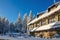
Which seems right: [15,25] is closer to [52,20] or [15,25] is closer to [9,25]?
[9,25]

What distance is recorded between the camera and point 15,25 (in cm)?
10350

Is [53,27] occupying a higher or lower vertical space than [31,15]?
lower

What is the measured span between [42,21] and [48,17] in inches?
193

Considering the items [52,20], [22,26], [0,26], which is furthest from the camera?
[22,26]

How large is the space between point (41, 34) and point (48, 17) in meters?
3.88

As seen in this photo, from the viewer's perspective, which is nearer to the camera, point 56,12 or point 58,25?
point 58,25

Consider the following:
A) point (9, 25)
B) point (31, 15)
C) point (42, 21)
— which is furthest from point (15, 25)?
point (42, 21)

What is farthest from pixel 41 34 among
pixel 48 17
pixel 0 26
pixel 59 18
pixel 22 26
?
pixel 22 26

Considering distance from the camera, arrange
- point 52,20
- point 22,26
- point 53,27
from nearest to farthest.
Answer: point 53,27 < point 52,20 < point 22,26

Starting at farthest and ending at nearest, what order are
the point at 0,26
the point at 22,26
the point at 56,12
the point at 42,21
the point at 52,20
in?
the point at 22,26
the point at 0,26
the point at 42,21
the point at 52,20
the point at 56,12

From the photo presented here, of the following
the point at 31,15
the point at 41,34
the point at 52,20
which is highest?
the point at 31,15

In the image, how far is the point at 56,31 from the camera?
24.9 metres

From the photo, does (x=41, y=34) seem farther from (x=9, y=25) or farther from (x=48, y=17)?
(x=9, y=25)

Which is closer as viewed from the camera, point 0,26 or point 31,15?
point 0,26
